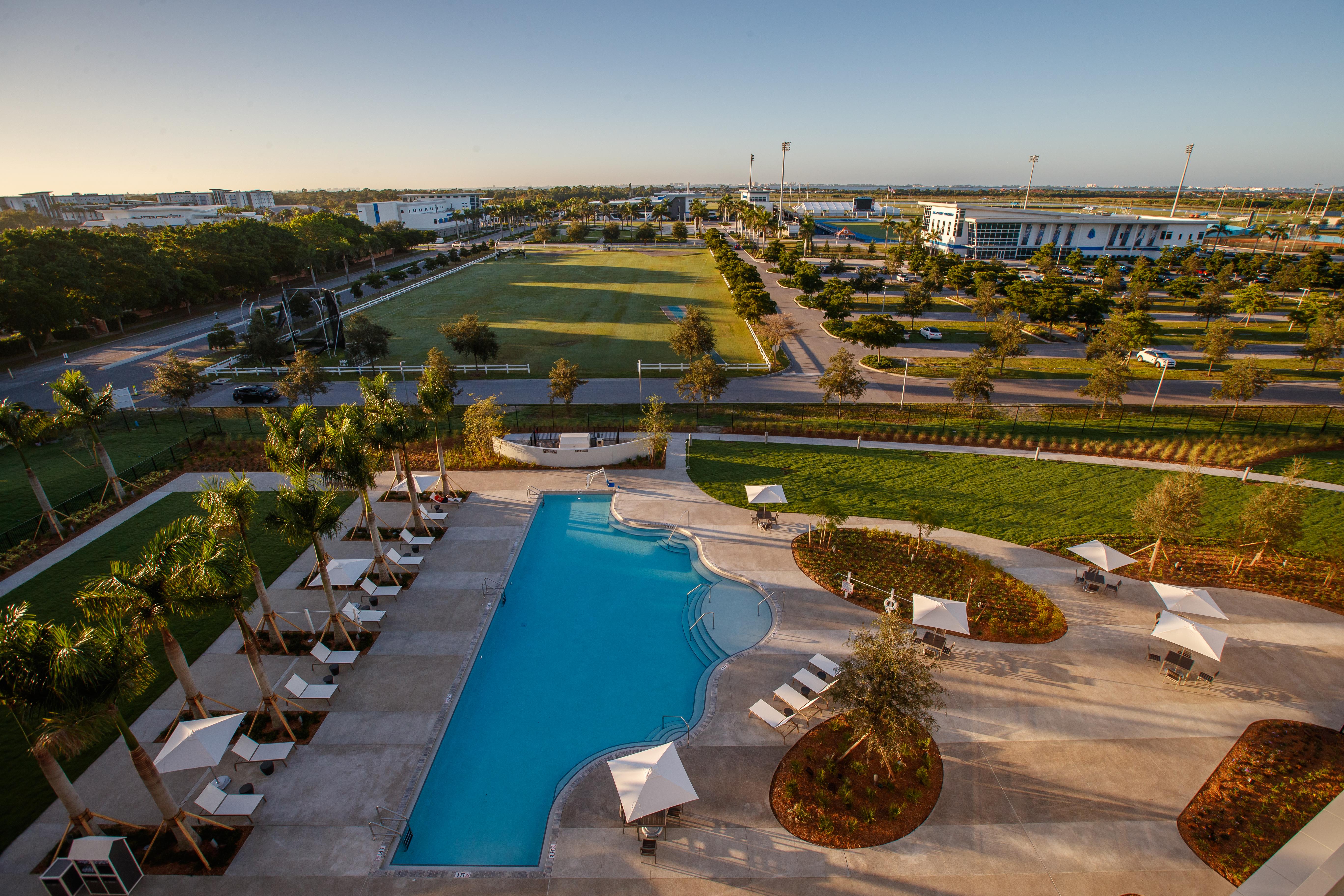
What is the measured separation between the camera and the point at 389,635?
17.9 meters

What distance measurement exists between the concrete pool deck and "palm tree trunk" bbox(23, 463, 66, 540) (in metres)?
10.3

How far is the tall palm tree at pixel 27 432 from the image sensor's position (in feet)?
69.2

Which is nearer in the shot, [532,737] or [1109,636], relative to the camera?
[532,737]

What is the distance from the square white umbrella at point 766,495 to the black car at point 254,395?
34.1m

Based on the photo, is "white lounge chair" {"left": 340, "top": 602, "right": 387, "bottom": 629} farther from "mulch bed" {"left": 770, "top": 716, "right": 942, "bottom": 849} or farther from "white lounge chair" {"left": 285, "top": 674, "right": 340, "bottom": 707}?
"mulch bed" {"left": 770, "top": 716, "right": 942, "bottom": 849}

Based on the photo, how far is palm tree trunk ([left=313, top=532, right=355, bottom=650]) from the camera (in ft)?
54.1

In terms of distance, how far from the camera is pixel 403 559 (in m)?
20.7

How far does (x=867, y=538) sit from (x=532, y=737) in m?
13.7

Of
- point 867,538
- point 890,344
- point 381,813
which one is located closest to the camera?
point 381,813

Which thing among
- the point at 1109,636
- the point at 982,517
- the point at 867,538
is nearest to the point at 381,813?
the point at 867,538

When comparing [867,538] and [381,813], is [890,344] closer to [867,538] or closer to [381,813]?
[867,538]

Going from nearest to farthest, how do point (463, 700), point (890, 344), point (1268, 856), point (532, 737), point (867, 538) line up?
point (1268, 856)
point (532, 737)
point (463, 700)
point (867, 538)
point (890, 344)

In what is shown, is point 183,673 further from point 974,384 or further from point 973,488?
point 974,384

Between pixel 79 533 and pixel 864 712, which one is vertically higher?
pixel 864 712
